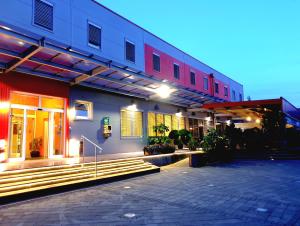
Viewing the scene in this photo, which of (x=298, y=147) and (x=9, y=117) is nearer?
(x=9, y=117)

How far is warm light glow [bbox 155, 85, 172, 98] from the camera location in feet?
A: 44.2

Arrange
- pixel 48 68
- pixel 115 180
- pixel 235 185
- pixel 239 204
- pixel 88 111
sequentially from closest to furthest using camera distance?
pixel 239 204 → pixel 235 185 → pixel 115 180 → pixel 48 68 → pixel 88 111

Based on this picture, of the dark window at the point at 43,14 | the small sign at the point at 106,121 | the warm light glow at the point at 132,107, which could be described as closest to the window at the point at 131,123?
the warm light glow at the point at 132,107

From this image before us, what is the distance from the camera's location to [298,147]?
591 inches

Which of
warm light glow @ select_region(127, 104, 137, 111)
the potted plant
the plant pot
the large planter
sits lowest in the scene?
the large planter

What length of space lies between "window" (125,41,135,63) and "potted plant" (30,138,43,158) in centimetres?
680

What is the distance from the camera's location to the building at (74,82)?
28.9 feet

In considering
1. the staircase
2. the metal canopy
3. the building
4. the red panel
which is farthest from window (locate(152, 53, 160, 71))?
the staircase

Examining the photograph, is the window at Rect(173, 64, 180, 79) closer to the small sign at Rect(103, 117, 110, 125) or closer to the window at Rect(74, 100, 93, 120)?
the small sign at Rect(103, 117, 110, 125)

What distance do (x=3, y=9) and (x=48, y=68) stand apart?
8.42 feet

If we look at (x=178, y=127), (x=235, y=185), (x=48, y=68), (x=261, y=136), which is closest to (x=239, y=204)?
(x=235, y=185)

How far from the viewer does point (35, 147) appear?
35.9 ft

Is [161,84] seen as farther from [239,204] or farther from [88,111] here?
[239,204]

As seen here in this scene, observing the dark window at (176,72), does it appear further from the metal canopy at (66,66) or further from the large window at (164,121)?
the metal canopy at (66,66)
